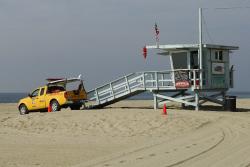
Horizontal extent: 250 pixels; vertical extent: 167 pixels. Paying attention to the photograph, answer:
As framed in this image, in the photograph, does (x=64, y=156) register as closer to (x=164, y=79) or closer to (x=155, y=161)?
(x=155, y=161)

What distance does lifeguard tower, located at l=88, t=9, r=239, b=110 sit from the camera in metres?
27.8

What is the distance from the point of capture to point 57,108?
29.0 meters

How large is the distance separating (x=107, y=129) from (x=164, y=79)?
9808 mm

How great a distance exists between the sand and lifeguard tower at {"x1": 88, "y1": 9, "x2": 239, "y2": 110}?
467 cm

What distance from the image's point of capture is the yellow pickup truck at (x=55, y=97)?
95.0 feet

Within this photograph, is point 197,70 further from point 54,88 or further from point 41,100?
point 41,100

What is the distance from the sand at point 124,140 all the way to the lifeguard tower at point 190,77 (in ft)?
15.3

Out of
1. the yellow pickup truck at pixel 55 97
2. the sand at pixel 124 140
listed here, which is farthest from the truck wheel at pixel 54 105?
the sand at pixel 124 140

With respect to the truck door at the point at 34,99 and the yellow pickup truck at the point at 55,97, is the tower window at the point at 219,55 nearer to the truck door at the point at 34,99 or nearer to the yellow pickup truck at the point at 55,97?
the yellow pickup truck at the point at 55,97

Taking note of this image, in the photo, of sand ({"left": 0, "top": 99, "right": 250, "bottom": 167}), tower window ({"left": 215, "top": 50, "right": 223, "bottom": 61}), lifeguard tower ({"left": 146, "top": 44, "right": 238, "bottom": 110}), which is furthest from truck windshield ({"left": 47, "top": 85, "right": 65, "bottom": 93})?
tower window ({"left": 215, "top": 50, "right": 223, "bottom": 61})

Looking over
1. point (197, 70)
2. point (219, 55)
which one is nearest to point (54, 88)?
point (197, 70)

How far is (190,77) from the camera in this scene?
1099 inches

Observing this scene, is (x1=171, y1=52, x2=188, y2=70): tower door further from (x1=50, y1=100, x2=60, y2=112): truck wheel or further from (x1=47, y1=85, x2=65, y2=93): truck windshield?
(x1=50, y1=100, x2=60, y2=112): truck wheel

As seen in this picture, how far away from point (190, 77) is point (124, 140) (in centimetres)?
1192
